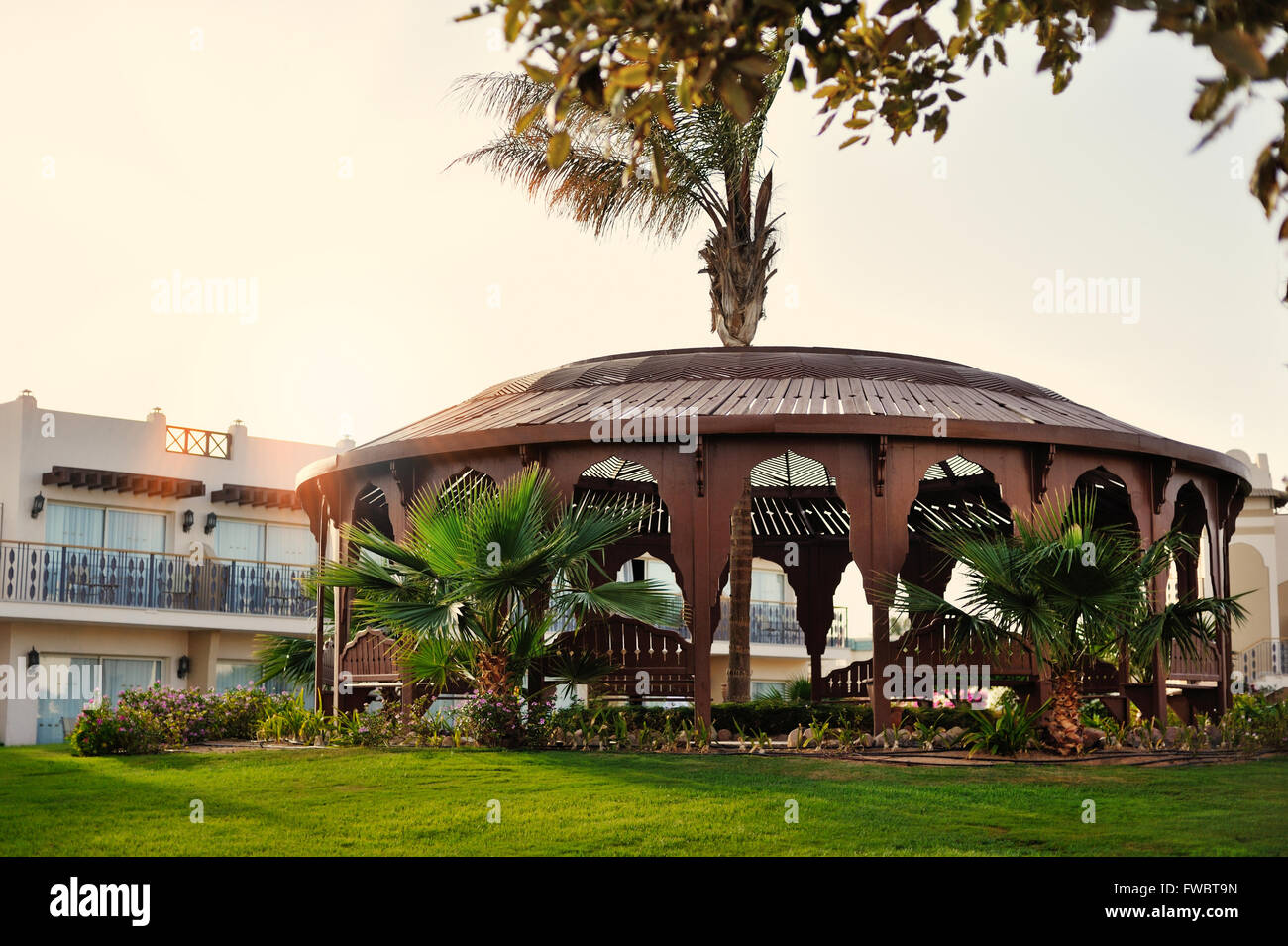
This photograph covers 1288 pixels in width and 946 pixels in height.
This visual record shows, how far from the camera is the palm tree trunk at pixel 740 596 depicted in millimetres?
19375

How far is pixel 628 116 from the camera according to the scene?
503cm

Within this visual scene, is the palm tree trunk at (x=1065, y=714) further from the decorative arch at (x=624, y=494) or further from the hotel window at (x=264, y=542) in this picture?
the hotel window at (x=264, y=542)

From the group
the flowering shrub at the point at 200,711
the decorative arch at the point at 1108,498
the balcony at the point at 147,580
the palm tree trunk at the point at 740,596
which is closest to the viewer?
the flowering shrub at the point at 200,711

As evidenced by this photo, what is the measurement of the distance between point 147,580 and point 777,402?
2009 cm

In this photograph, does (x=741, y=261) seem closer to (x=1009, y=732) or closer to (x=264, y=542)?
(x=1009, y=732)

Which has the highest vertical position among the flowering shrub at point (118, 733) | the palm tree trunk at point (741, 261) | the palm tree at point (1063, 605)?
the palm tree trunk at point (741, 261)

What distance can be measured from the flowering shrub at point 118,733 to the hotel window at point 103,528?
15.2m

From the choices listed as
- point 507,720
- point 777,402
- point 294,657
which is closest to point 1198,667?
point 777,402

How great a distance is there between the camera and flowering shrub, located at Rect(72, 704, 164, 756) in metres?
15.9

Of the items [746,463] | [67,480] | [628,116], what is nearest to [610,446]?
[746,463]

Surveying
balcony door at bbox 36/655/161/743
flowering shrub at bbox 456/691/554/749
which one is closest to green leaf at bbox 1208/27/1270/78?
flowering shrub at bbox 456/691/554/749

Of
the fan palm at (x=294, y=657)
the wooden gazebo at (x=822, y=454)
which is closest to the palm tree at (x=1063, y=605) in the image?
the wooden gazebo at (x=822, y=454)

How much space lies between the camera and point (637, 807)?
34.2 feet

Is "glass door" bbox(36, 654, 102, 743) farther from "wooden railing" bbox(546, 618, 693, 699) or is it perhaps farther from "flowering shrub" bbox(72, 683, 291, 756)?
"wooden railing" bbox(546, 618, 693, 699)
